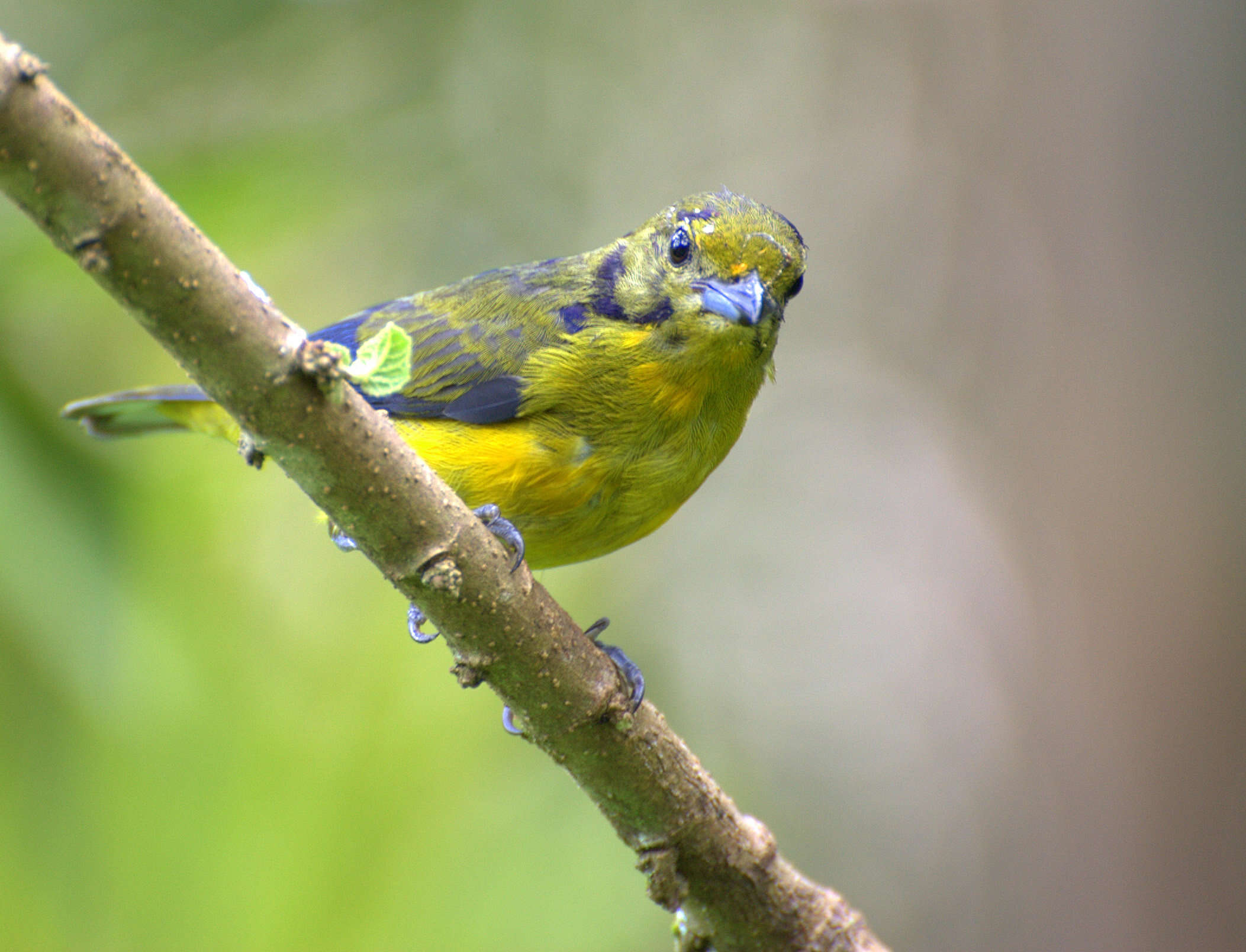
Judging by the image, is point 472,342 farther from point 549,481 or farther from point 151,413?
point 151,413

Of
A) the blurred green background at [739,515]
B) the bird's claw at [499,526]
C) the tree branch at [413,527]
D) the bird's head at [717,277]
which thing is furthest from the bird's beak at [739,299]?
the blurred green background at [739,515]

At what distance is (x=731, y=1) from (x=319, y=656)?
18.8ft

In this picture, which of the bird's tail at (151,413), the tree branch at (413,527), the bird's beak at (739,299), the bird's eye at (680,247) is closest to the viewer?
the tree branch at (413,527)

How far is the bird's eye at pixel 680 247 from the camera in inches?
133

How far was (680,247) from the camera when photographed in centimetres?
340

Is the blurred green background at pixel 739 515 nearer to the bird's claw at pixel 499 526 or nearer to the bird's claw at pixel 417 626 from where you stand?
the bird's claw at pixel 417 626

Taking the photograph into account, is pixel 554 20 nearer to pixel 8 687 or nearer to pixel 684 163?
pixel 684 163

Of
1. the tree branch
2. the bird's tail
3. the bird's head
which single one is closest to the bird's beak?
the bird's head

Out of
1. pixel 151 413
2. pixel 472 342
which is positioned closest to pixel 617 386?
pixel 472 342

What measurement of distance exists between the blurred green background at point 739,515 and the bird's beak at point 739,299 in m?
2.06

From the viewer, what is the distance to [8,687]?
371cm

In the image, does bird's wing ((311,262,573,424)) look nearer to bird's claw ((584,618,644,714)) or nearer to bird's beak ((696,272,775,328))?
bird's beak ((696,272,775,328))

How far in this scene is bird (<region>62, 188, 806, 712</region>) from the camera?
3227 millimetres

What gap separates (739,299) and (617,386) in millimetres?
439
